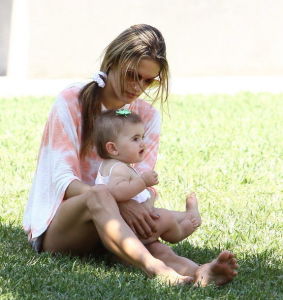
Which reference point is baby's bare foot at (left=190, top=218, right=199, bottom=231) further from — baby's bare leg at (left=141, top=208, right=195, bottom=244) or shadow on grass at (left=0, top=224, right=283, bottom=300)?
shadow on grass at (left=0, top=224, right=283, bottom=300)

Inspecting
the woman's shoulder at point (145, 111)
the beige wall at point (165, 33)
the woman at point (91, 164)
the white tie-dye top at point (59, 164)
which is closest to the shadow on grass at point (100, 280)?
the woman at point (91, 164)

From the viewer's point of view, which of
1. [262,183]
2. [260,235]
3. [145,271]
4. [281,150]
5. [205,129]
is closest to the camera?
[145,271]

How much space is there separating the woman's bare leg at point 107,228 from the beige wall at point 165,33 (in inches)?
434

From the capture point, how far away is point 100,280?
4094 mm

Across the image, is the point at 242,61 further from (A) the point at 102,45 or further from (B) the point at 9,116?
(B) the point at 9,116

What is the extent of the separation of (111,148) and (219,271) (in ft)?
3.00

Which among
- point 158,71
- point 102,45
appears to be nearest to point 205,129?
point 158,71

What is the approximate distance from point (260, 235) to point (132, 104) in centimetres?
117

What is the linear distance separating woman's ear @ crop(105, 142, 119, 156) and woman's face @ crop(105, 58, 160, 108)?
277mm

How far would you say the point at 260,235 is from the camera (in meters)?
5.32

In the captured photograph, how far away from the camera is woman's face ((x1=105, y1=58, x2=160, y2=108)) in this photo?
4.57 m

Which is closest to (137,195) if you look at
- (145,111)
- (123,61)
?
(145,111)

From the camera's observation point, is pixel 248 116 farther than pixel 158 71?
Yes

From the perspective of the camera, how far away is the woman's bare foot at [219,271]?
399 cm
